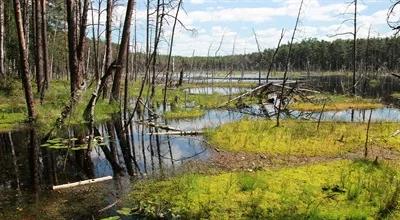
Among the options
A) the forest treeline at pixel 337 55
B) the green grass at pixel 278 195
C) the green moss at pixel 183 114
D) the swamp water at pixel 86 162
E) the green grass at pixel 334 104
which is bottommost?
the swamp water at pixel 86 162

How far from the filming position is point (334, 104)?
30.1 meters

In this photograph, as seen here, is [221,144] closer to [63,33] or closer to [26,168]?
[26,168]

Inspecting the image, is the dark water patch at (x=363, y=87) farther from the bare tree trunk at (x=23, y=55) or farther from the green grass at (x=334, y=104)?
the bare tree trunk at (x=23, y=55)

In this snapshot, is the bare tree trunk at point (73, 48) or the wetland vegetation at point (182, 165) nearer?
the wetland vegetation at point (182, 165)

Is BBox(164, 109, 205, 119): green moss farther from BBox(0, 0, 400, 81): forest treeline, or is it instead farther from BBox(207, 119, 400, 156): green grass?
BBox(0, 0, 400, 81): forest treeline

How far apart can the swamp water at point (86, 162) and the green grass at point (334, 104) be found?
→ 11.5m

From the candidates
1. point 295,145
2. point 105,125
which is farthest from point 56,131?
point 295,145

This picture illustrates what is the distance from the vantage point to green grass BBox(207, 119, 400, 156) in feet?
46.3

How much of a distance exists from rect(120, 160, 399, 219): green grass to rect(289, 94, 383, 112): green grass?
57.5 feet

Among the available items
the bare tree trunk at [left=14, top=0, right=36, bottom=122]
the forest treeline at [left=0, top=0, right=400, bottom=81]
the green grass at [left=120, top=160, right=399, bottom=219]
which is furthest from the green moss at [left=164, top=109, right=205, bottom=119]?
the forest treeline at [left=0, top=0, right=400, bottom=81]

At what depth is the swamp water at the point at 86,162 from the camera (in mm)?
9766

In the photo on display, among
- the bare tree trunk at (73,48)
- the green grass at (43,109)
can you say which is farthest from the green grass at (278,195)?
the bare tree trunk at (73,48)

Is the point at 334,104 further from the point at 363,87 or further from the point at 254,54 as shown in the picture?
the point at 254,54

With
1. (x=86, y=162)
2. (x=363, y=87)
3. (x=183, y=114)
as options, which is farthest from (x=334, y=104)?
(x=363, y=87)
